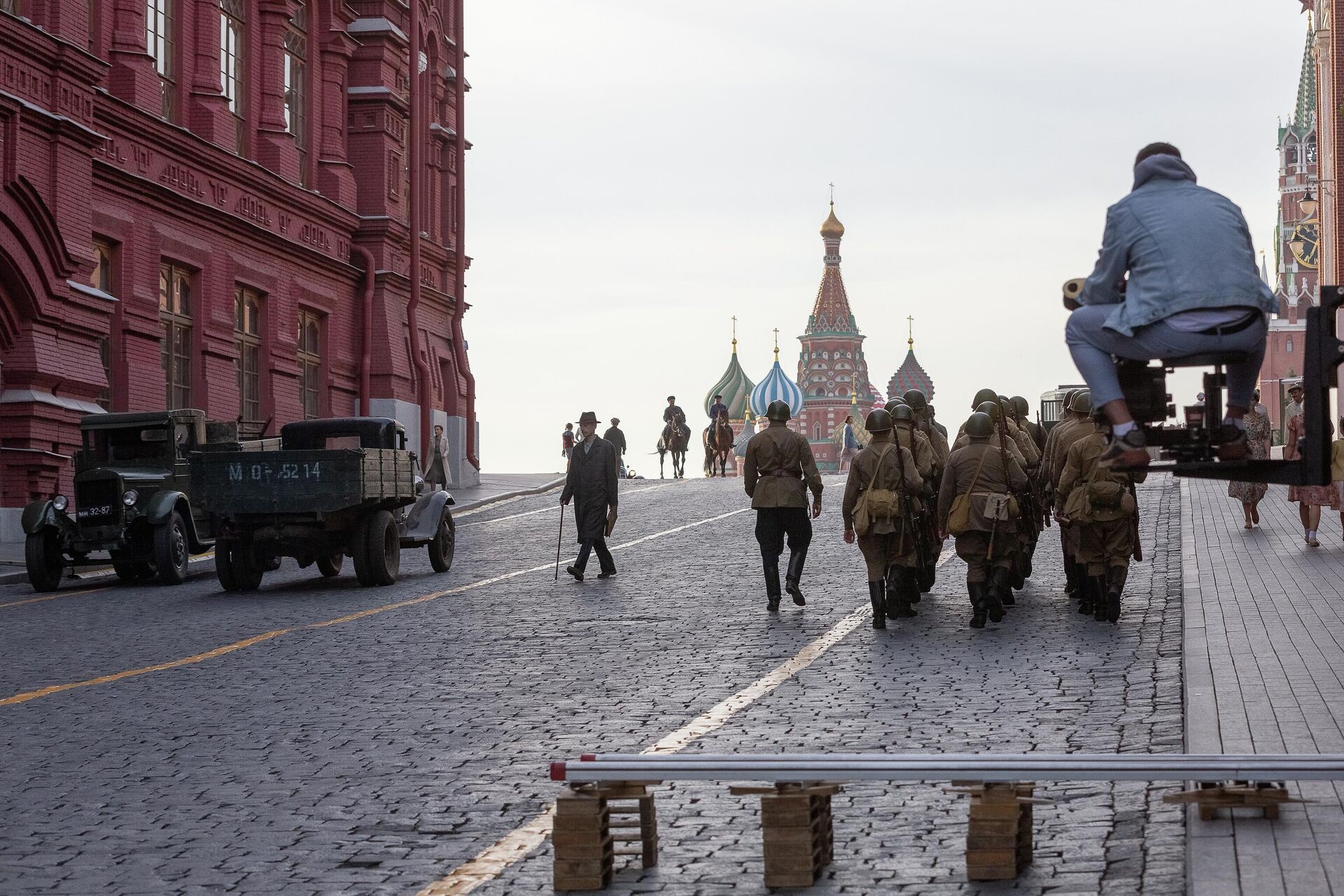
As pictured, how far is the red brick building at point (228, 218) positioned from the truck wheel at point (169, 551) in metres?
3.61

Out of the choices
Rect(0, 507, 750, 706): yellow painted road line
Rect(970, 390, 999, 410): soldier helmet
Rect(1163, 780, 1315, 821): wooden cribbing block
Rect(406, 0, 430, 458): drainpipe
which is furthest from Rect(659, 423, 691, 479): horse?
Rect(1163, 780, 1315, 821): wooden cribbing block

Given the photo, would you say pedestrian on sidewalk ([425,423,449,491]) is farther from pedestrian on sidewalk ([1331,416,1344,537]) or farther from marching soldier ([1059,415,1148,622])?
pedestrian on sidewalk ([1331,416,1344,537])

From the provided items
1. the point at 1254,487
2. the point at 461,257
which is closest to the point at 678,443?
the point at 461,257

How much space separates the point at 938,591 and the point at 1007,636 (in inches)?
155

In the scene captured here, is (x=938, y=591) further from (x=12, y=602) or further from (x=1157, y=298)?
(x=1157, y=298)

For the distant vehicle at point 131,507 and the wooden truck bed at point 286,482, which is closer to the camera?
the wooden truck bed at point 286,482

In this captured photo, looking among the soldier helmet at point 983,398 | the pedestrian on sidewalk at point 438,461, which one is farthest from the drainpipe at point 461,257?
the soldier helmet at point 983,398

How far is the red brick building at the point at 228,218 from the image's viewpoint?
90.2 feet

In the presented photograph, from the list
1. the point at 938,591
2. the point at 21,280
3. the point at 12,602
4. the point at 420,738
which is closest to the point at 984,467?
the point at 938,591

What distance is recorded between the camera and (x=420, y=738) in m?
10.1

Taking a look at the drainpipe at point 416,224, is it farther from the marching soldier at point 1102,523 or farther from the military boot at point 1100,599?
the military boot at point 1100,599

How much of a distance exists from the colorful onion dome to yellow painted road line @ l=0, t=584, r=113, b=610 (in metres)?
158

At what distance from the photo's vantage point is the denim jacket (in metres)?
4.82

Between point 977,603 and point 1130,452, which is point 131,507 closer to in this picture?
point 977,603
